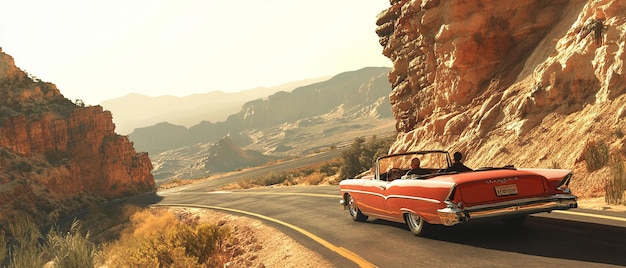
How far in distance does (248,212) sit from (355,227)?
815 cm

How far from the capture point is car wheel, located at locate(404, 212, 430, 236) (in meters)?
7.11

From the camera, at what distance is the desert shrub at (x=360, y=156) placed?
26.8 metres

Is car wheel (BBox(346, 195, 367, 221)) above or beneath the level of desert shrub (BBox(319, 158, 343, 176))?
above

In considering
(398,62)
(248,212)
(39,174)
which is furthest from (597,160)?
(39,174)

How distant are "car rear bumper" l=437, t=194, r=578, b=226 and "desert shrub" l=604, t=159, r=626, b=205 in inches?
109

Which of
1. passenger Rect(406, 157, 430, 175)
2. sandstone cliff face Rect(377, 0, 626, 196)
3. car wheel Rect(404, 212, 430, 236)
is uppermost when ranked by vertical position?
sandstone cliff face Rect(377, 0, 626, 196)

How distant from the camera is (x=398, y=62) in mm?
22891

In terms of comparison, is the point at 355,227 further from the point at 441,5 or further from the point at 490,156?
the point at 441,5

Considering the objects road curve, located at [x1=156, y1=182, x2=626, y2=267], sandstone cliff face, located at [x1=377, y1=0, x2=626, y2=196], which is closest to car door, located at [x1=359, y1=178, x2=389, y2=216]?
road curve, located at [x1=156, y1=182, x2=626, y2=267]

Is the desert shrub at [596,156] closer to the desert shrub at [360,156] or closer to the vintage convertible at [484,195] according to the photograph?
the vintage convertible at [484,195]

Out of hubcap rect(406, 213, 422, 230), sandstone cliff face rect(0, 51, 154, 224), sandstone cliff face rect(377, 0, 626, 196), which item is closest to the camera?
hubcap rect(406, 213, 422, 230)

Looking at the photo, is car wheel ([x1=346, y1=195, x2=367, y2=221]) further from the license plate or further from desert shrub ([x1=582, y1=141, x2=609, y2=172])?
desert shrub ([x1=582, y1=141, x2=609, y2=172])

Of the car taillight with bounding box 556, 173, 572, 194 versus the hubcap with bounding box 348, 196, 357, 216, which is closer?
the car taillight with bounding box 556, 173, 572, 194

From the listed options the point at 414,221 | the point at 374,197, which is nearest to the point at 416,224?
the point at 414,221
